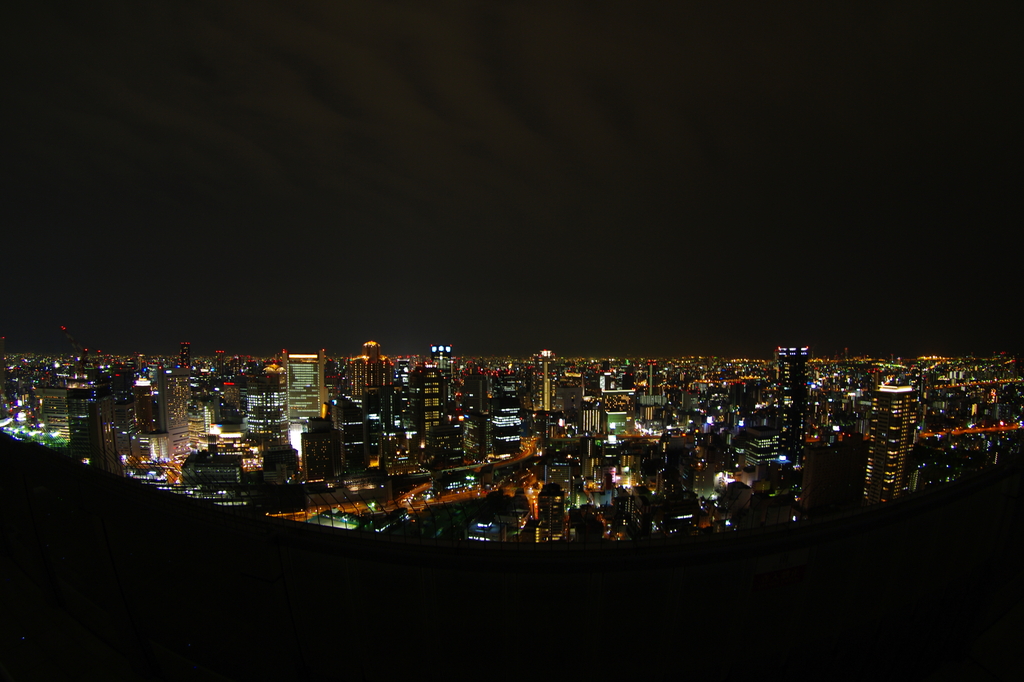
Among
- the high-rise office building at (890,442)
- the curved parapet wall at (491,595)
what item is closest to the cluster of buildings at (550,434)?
the high-rise office building at (890,442)

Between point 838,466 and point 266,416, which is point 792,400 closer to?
point 838,466

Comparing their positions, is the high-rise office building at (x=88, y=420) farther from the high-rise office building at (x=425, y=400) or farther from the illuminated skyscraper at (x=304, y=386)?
the high-rise office building at (x=425, y=400)

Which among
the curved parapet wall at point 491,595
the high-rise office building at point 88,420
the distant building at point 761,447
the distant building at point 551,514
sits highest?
the curved parapet wall at point 491,595

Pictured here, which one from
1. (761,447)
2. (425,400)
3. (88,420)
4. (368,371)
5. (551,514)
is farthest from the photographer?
(368,371)

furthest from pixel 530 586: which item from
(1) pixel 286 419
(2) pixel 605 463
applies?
(1) pixel 286 419

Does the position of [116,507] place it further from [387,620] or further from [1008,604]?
[1008,604]

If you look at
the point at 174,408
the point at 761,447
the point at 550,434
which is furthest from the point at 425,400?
the point at 761,447

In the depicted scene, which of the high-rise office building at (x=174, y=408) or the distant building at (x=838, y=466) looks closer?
the distant building at (x=838, y=466)
